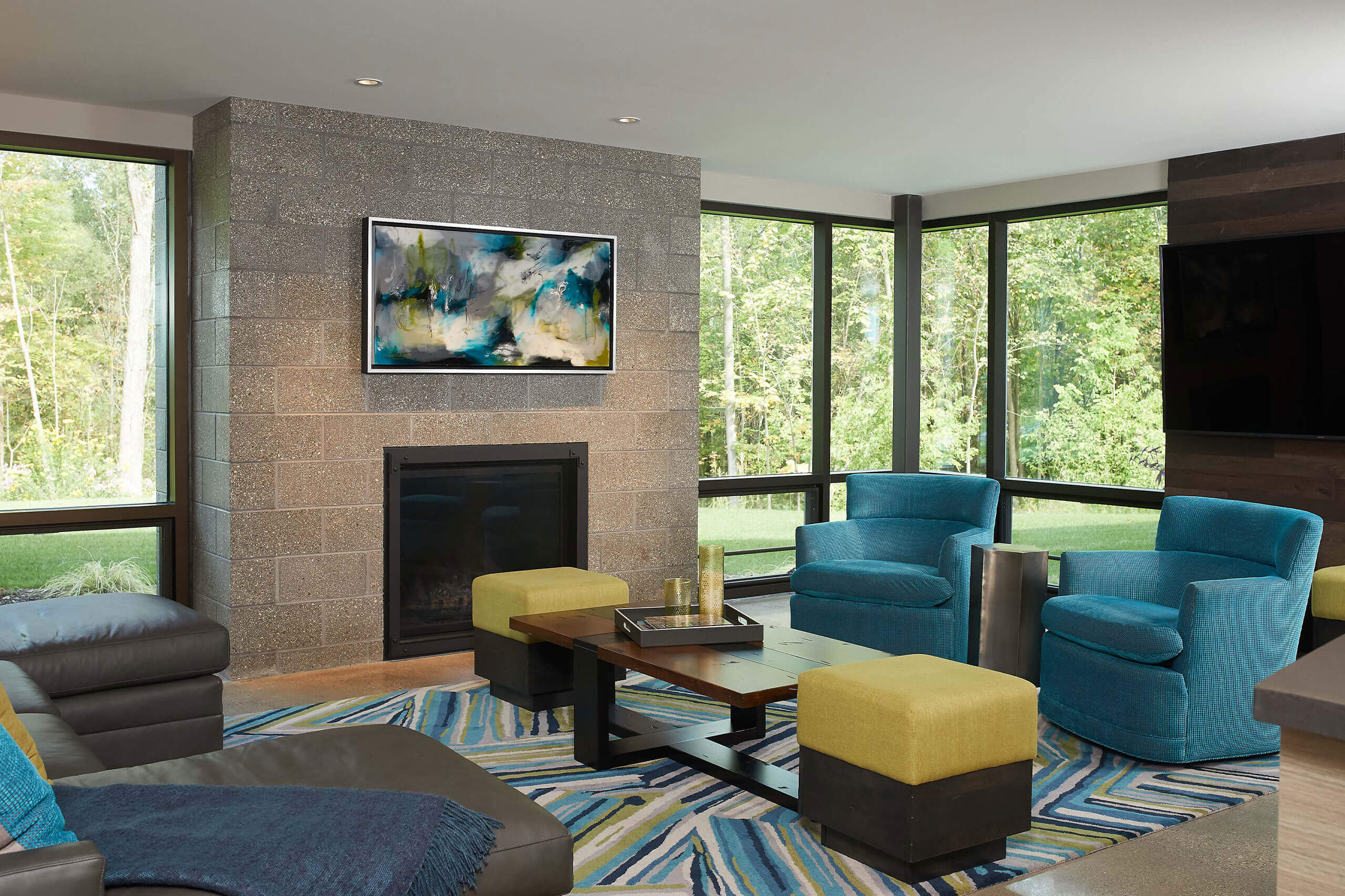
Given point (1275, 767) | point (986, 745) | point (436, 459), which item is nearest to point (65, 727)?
point (986, 745)

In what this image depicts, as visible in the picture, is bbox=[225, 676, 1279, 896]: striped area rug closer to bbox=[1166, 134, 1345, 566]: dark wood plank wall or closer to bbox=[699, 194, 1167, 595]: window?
bbox=[1166, 134, 1345, 566]: dark wood plank wall

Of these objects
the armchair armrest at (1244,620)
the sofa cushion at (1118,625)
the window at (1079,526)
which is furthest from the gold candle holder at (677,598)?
the window at (1079,526)

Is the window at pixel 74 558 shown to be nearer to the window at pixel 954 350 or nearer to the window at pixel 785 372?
the window at pixel 785 372

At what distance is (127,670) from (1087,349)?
498 cm

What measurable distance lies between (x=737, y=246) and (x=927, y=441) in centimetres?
172

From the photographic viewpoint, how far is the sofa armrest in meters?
1.58

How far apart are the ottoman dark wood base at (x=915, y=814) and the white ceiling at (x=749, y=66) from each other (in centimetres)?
221

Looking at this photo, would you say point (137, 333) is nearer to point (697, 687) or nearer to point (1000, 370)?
point (697, 687)

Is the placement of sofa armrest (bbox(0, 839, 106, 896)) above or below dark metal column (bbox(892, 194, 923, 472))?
below

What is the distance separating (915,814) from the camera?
2.70 meters

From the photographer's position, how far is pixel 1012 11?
3496 mm

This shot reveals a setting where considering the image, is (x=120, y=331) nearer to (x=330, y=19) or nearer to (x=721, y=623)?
(x=330, y=19)

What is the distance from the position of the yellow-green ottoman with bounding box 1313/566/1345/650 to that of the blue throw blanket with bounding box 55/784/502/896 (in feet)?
12.1

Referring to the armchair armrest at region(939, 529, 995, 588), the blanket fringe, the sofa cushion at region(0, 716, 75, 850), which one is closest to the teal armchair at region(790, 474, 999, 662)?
the armchair armrest at region(939, 529, 995, 588)
